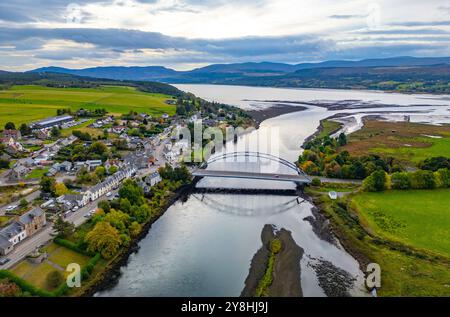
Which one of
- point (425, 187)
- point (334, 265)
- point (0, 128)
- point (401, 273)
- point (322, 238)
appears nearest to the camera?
point (401, 273)

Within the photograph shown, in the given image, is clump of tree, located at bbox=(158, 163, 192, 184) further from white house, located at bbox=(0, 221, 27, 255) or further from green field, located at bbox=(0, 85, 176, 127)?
green field, located at bbox=(0, 85, 176, 127)

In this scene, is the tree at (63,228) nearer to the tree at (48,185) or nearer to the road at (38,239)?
the road at (38,239)

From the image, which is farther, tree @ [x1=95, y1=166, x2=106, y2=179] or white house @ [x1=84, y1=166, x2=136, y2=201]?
tree @ [x1=95, y1=166, x2=106, y2=179]

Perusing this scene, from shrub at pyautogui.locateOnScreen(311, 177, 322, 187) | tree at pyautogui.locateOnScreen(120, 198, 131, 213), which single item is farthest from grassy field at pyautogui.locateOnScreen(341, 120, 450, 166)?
tree at pyautogui.locateOnScreen(120, 198, 131, 213)

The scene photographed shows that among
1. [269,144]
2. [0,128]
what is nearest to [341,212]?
[269,144]

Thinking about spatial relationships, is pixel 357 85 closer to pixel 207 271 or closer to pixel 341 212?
pixel 341 212

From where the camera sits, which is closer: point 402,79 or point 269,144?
point 269,144
